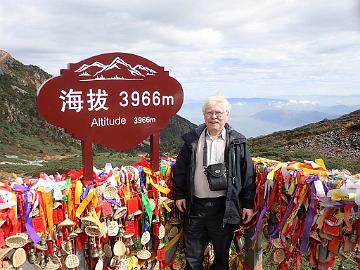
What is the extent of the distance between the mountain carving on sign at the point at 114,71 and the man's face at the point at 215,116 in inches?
29.7

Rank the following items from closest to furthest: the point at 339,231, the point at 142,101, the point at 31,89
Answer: the point at 339,231 → the point at 142,101 → the point at 31,89

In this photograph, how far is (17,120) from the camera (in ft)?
188

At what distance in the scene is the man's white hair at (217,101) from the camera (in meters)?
3.86

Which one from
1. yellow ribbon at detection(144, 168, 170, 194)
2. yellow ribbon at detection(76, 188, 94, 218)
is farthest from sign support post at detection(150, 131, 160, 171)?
yellow ribbon at detection(76, 188, 94, 218)

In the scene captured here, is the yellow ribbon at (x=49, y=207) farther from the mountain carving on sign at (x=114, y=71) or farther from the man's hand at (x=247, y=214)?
the man's hand at (x=247, y=214)

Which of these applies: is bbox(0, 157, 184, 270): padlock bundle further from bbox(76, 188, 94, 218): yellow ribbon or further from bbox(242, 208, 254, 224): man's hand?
bbox(242, 208, 254, 224): man's hand

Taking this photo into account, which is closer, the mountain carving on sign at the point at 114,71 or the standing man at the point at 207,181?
the mountain carving on sign at the point at 114,71

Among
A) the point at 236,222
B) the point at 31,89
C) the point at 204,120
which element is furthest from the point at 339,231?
the point at 31,89

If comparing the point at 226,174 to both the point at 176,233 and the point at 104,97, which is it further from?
the point at 104,97

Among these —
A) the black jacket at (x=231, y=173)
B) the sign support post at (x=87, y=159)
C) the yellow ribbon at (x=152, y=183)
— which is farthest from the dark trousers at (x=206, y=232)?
the sign support post at (x=87, y=159)

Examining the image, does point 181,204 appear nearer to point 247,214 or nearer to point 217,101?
point 247,214

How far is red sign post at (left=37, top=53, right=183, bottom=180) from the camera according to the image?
3.64 meters

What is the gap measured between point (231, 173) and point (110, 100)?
1395 millimetres

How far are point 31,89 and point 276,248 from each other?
69825mm
